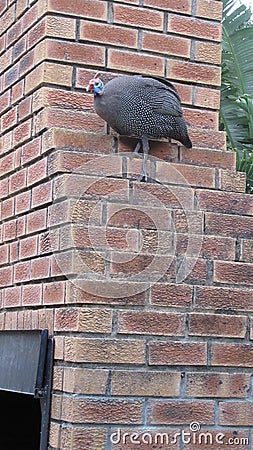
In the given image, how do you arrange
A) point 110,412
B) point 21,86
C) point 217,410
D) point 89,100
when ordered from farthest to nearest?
point 21,86 → point 89,100 → point 217,410 → point 110,412

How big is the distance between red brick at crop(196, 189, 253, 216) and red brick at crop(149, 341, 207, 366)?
1.39ft

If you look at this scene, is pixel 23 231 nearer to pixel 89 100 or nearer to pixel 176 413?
pixel 89 100

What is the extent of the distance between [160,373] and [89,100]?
33.8 inches

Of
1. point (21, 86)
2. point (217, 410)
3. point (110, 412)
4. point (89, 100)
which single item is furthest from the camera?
point (21, 86)

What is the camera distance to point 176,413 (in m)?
2.31

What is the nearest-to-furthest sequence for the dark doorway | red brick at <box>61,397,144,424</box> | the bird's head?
red brick at <box>61,397,144,424</box> → the bird's head → the dark doorway

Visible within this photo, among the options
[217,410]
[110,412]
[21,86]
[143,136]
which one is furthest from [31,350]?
[21,86]

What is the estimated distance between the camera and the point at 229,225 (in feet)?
8.21

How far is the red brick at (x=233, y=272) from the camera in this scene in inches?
96.4

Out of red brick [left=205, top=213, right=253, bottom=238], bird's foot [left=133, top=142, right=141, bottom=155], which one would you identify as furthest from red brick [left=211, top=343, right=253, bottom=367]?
bird's foot [left=133, top=142, right=141, bottom=155]

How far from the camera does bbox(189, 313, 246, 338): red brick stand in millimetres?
2375

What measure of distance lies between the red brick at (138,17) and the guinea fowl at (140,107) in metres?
0.20

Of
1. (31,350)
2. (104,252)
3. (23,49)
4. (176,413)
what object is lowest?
(176,413)

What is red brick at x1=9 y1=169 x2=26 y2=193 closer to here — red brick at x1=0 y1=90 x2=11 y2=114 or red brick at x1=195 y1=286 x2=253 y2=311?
red brick at x1=0 y1=90 x2=11 y2=114
